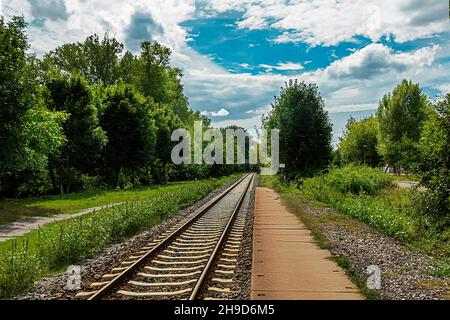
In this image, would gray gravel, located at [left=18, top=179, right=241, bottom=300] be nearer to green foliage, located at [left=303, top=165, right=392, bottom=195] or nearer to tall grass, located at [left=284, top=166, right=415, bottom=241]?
tall grass, located at [left=284, top=166, right=415, bottom=241]

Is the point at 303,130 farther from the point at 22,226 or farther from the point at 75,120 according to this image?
the point at 22,226

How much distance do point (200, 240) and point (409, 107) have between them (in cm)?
6189

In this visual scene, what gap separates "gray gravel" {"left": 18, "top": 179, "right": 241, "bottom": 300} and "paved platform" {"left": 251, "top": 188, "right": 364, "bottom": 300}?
3.23 metres

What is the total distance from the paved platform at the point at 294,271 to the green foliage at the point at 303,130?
21983 millimetres

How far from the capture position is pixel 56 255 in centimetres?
1041

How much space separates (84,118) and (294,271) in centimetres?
2830

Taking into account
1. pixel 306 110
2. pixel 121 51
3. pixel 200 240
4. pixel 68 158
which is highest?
pixel 121 51

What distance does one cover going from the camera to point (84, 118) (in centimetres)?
3381

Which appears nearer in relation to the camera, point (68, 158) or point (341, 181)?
point (341, 181)

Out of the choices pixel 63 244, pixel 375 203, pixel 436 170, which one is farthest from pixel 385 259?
pixel 375 203
